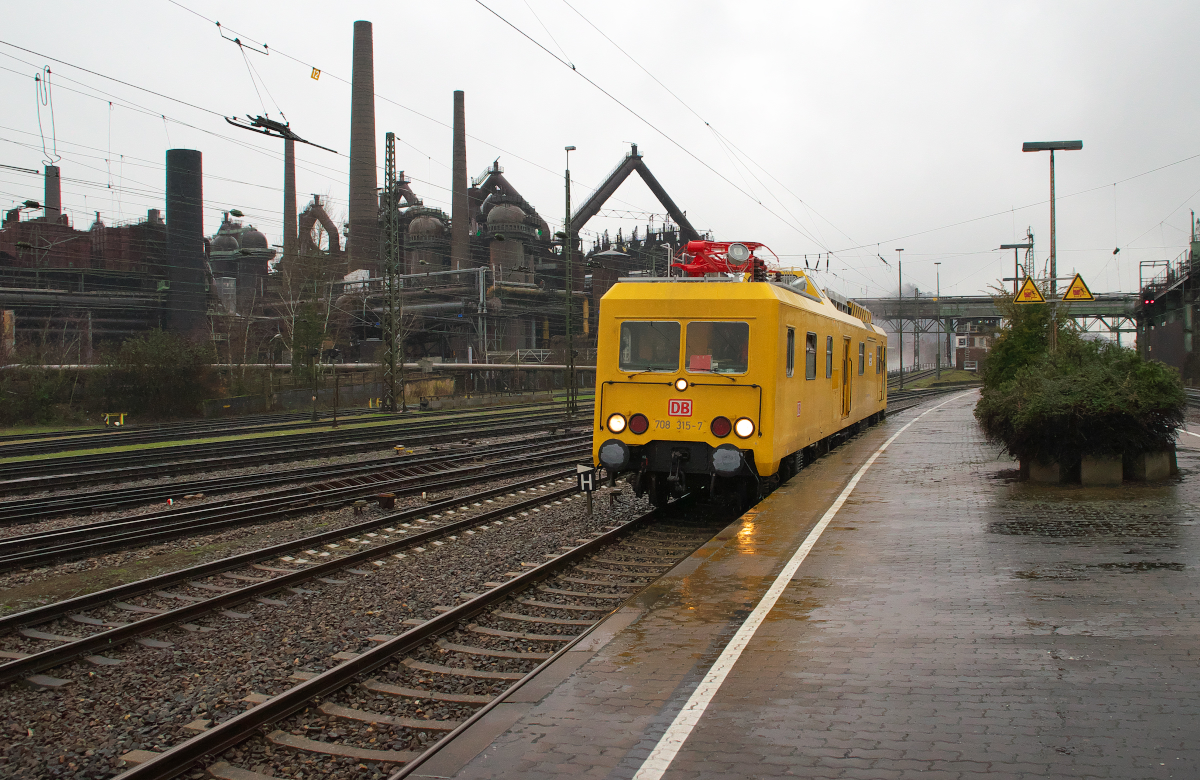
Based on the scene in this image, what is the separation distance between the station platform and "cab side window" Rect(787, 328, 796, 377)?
8.43 ft

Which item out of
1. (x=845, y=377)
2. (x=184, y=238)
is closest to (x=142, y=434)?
(x=845, y=377)

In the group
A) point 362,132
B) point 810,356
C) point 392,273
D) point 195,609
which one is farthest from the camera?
point 362,132

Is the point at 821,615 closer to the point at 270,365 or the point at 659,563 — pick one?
the point at 659,563

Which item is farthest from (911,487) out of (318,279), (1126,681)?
(318,279)

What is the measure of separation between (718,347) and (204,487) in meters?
9.93

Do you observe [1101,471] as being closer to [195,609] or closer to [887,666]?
[887,666]

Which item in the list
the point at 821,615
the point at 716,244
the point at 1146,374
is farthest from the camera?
the point at 716,244

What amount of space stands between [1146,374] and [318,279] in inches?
1673

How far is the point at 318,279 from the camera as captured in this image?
4650 centimetres

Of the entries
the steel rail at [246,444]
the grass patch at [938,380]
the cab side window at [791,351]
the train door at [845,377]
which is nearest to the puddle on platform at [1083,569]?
the cab side window at [791,351]

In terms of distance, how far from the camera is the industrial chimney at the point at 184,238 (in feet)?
177

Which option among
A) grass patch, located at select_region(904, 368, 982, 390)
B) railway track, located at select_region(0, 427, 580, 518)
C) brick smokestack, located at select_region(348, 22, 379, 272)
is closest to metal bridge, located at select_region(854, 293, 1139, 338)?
grass patch, located at select_region(904, 368, 982, 390)

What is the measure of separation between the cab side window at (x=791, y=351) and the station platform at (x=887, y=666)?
2570 mm

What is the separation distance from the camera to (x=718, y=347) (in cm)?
1023
